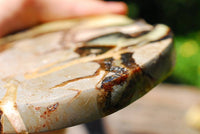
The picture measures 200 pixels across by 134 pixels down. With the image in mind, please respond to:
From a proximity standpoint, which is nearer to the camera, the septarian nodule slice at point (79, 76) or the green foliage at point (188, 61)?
the septarian nodule slice at point (79, 76)

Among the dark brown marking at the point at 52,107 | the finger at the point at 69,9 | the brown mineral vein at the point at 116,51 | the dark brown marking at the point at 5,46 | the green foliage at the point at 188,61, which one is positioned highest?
the brown mineral vein at the point at 116,51

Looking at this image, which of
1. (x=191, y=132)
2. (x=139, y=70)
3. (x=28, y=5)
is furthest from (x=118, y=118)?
(x=139, y=70)

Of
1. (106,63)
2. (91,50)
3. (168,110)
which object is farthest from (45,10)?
(168,110)

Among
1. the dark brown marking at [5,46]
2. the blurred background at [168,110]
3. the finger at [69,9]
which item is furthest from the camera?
the blurred background at [168,110]

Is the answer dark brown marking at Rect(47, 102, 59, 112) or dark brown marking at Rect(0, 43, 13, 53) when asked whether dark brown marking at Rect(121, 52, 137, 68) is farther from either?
dark brown marking at Rect(0, 43, 13, 53)

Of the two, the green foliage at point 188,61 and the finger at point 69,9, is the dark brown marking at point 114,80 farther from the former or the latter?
the green foliage at point 188,61

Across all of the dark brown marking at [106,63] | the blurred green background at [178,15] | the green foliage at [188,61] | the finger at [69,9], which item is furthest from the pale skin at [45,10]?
the blurred green background at [178,15]

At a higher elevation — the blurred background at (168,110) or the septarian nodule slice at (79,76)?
the septarian nodule slice at (79,76)

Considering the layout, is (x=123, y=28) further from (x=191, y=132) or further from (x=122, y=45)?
(x=191, y=132)
